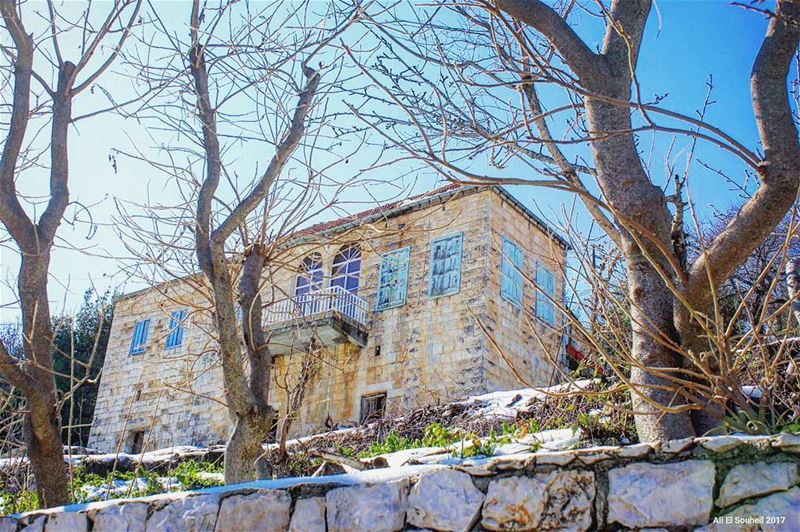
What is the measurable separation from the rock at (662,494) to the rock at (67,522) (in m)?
2.44

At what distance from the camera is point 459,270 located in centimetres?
1429

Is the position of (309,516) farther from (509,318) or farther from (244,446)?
(509,318)

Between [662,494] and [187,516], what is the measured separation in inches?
77.0

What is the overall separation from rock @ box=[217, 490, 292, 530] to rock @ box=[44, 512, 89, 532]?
→ 0.83 meters

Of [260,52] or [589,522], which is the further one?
[260,52]

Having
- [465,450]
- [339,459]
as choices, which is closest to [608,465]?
[465,450]

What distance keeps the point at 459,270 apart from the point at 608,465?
11.8 metres

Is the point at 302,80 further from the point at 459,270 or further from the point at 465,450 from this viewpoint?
the point at 459,270

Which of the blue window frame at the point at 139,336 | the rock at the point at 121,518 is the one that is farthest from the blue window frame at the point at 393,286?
the rock at the point at 121,518

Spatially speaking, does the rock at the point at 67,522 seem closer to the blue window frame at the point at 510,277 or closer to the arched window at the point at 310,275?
the arched window at the point at 310,275

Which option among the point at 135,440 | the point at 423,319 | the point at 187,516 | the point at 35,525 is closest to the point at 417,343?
the point at 423,319

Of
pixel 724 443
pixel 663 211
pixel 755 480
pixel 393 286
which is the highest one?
pixel 393 286

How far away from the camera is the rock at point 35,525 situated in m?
3.62

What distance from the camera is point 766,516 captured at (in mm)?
2213
